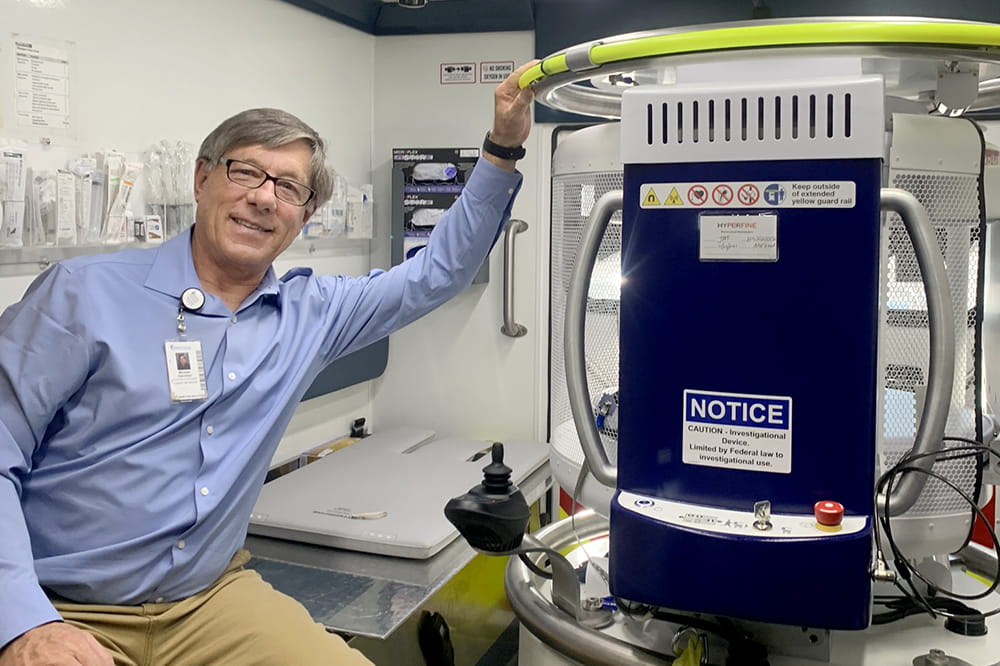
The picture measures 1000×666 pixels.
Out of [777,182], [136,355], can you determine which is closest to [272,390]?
[136,355]

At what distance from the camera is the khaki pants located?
162 cm

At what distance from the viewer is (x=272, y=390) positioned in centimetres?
186

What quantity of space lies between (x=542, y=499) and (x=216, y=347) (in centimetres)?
195

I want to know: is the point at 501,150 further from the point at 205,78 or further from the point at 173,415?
the point at 205,78

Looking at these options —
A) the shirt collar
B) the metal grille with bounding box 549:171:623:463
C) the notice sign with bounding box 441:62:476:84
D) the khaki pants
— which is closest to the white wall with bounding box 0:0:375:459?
the notice sign with bounding box 441:62:476:84

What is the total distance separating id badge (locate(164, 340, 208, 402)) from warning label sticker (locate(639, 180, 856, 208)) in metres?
0.98

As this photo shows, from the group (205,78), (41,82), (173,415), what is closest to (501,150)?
(173,415)

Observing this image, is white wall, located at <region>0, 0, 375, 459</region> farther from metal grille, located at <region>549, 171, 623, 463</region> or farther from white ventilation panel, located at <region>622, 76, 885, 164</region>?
white ventilation panel, located at <region>622, 76, 885, 164</region>

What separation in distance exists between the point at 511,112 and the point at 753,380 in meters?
0.81

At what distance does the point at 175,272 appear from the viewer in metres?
1.79

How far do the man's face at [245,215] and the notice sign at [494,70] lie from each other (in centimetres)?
177

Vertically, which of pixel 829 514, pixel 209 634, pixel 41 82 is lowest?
pixel 209 634

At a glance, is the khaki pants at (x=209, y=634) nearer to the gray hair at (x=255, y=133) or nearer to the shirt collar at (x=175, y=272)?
the shirt collar at (x=175, y=272)

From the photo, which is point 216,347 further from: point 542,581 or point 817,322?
point 817,322
